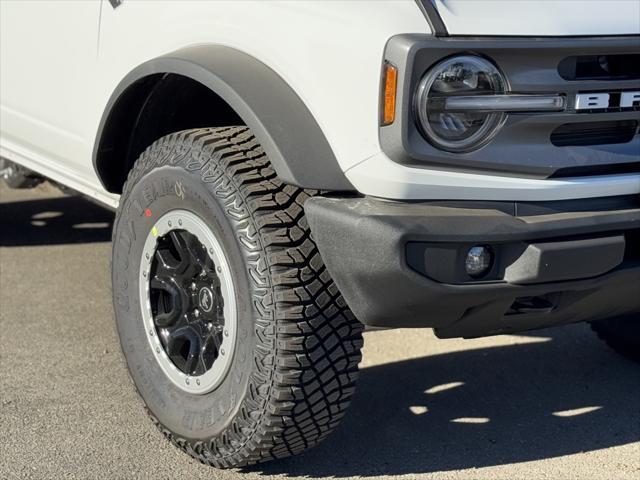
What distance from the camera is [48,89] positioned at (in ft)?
13.7

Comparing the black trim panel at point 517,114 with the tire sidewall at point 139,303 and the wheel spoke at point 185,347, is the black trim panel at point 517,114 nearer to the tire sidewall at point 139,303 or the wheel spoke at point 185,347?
the tire sidewall at point 139,303

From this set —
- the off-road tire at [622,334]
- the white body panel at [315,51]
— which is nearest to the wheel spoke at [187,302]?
the white body panel at [315,51]

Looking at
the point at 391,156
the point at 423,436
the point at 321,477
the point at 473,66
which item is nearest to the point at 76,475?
the point at 321,477

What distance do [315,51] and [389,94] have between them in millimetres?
255

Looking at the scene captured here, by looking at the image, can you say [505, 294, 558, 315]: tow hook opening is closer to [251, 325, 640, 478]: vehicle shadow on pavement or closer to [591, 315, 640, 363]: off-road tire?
[251, 325, 640, 478]: vehicle shadow on pavement

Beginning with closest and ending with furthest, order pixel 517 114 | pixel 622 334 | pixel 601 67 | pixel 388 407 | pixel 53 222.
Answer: pixel 517 114
pixel 601 67
pixel 388 407
pixel 622 334
pixel 53 222

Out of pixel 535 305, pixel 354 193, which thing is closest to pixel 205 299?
pixel 354 193

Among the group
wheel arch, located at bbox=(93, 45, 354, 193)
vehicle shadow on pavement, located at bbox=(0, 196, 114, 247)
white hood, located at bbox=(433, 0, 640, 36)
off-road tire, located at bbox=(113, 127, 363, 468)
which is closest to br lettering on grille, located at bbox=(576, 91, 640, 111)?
white hood, located at bbox=(433, 0, 640, 36)

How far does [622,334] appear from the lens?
4508 millimetres

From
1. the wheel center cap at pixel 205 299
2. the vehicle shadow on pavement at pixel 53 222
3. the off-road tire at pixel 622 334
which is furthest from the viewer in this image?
the vehicle shadow on pavement at pixel 53 222

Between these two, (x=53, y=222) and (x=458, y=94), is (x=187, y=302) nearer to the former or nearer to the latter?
(x=458, y=94)

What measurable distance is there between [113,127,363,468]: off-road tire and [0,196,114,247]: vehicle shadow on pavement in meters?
→ 2.63

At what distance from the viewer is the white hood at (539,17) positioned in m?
2.93

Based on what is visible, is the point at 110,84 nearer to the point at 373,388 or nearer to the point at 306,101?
the point at 306,101
